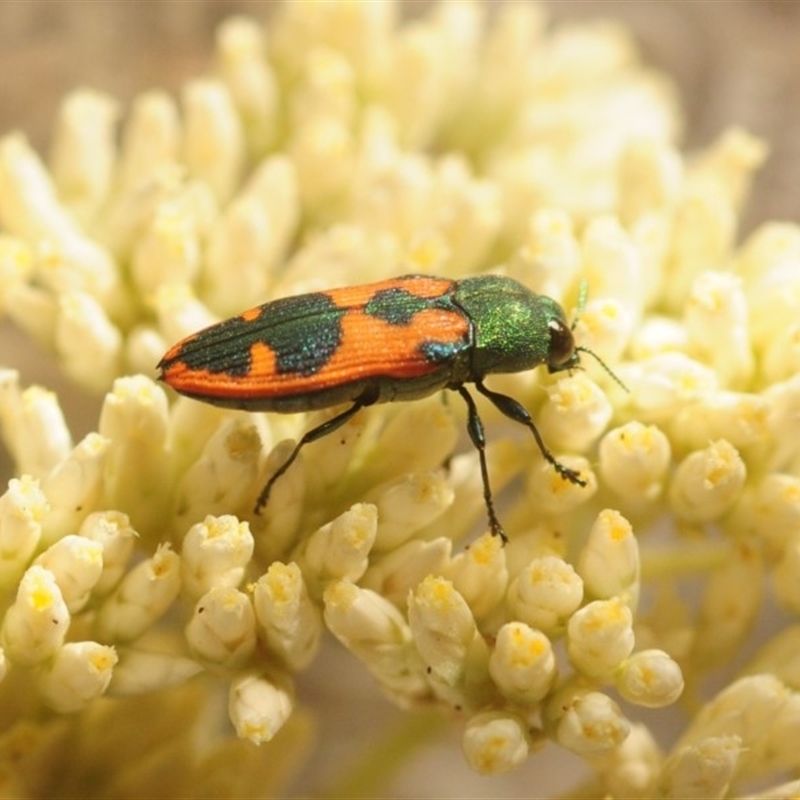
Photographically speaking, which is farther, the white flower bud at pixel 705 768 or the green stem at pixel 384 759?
the green stem at pixel 384 759

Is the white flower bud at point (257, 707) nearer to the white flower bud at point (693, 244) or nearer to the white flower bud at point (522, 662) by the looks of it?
the white flower bud at point (522, 662)

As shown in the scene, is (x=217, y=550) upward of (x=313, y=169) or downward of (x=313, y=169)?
downward

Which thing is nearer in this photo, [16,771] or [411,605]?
[411,605]

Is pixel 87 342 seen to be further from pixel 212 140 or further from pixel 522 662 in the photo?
pixel 522 662

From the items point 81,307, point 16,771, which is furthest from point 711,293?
point 16,771

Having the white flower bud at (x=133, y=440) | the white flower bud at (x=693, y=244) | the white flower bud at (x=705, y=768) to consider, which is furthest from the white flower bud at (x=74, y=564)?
the white flower bud at (x=693, y=244)

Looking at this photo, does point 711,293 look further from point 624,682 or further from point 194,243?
point 194,243
